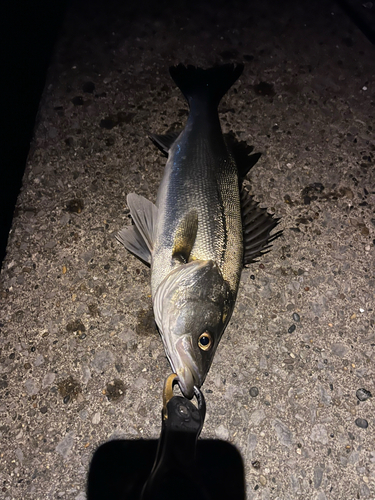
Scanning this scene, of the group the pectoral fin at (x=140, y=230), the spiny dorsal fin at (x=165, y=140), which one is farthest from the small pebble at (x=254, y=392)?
the spiny dorsal fin at (x=165, y=140)

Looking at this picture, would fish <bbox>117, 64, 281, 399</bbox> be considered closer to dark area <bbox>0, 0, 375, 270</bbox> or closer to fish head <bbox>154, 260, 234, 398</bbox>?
fish head <bbox>154, 260, 234, 398</bbox>

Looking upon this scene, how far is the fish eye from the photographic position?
1.91m

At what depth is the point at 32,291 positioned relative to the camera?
2385 millimetres

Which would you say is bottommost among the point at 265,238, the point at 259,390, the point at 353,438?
the point at 259,390

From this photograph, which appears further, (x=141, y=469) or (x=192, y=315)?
(x=141, y=469)

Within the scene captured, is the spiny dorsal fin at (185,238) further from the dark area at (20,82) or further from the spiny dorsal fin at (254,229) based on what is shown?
the dark area at (20,82)

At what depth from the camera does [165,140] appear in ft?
8.55

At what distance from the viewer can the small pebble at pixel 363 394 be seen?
89.0 inches

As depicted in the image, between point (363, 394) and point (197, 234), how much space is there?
1526 mm

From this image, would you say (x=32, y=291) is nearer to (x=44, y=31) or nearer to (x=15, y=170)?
(x=15, y=170)

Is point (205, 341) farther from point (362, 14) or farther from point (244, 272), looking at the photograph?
point (362, 14)

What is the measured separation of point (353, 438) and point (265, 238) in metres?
1.38

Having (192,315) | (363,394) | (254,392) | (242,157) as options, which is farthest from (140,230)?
(363,394)

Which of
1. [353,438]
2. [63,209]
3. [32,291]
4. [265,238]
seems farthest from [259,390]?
[63,209]
